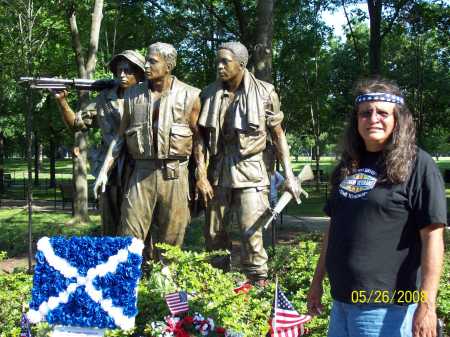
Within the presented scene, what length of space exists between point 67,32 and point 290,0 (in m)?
6.64

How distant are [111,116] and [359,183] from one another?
11.1 ft

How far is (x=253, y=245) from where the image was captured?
17.9 feet

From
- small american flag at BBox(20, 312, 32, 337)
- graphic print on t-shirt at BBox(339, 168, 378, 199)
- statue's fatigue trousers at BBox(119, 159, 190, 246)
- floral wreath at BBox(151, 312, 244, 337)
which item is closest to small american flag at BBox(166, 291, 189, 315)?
floral wreath at BBox(151, 312, 244, 337)

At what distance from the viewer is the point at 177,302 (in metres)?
4.06

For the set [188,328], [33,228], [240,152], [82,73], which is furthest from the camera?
[33,228]

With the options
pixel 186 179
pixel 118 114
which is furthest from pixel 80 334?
pixel 118 114

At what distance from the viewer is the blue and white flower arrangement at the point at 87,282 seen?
3629 mm

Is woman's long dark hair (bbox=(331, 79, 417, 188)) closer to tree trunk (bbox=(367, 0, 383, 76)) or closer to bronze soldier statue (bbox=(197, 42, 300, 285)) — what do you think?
bronze soldier statue (bbox=(197, 42, 300, 285))

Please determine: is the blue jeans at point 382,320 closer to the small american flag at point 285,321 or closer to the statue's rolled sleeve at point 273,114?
the small american flag at point 285,321

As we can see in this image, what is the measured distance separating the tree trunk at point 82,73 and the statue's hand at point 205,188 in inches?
267

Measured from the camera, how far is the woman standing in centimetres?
260

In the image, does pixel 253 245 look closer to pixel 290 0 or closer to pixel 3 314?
pixel 3 314

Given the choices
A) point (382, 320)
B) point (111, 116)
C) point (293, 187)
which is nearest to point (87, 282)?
point (382, 320)

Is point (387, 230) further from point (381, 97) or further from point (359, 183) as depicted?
point (381, 97)
